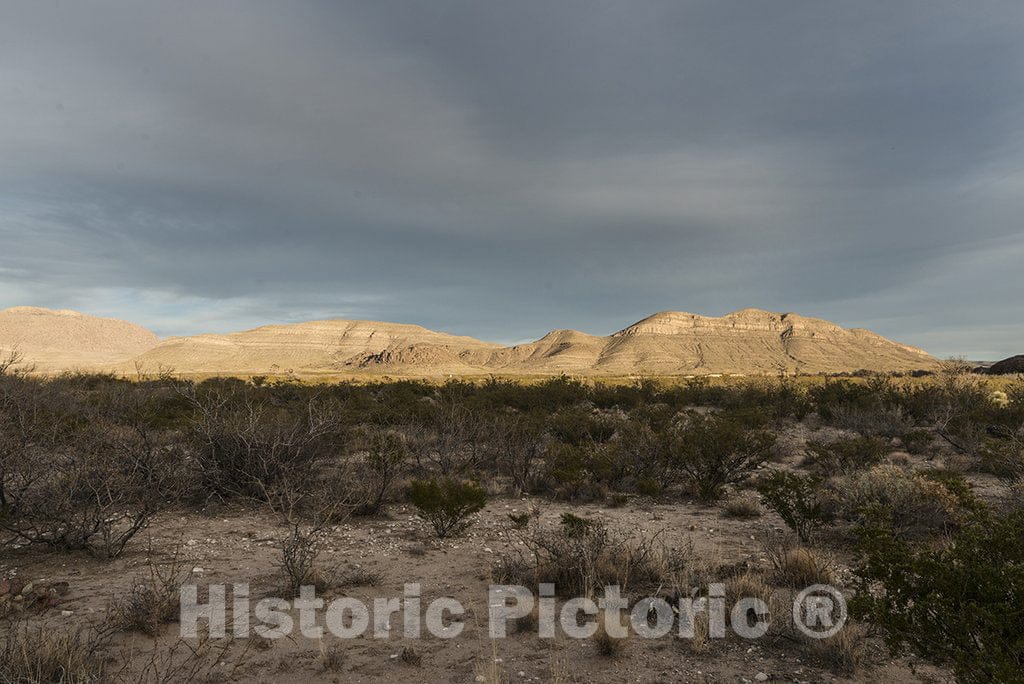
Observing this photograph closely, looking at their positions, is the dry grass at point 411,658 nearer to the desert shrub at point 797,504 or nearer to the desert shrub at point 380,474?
the desert shrub at point 380,474

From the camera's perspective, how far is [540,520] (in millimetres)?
8289

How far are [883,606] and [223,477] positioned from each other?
30.3ft

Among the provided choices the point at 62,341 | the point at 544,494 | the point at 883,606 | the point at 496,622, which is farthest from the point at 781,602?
the point at 62,341

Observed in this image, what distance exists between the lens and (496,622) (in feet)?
15.6

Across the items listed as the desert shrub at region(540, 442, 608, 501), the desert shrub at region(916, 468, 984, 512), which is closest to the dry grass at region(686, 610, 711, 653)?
the desert shrub at region(916, 468, 984, 512)

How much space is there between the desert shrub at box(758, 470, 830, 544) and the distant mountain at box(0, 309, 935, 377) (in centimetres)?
7172

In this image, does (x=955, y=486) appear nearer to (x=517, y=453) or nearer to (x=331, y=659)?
(x=517, y=453)

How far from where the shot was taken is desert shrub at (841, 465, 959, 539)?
23.2 feet

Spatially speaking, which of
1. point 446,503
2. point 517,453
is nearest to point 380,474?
point 446,503

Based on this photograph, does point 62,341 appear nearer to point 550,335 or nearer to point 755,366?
point 550,335

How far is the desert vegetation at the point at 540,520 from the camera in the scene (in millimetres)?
3381

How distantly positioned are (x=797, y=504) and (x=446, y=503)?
489cm

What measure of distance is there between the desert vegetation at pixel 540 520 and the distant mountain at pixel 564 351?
6792 centimetres

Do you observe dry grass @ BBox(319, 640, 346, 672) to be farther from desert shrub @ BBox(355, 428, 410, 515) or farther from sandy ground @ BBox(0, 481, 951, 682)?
desert shrub @ BBox(355, 428, 410, 515)
